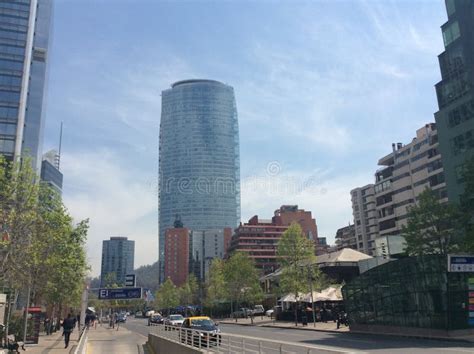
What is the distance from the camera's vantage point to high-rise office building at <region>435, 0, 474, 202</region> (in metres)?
52.9

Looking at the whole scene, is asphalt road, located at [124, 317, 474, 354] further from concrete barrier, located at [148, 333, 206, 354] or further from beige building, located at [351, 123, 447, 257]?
beige building, located at [351, 123, 447, 257]

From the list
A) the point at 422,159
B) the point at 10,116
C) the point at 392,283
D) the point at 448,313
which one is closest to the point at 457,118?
the point at 392,283

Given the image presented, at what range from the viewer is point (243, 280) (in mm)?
71812

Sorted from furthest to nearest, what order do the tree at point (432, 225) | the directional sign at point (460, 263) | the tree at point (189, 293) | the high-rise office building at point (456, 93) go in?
the tree at point (189, 293)
the high-rise office building at point (456, 93)
the tree at point (432, 225)
the directional sign at point (460, 263)

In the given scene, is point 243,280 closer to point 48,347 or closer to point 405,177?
point 48,347

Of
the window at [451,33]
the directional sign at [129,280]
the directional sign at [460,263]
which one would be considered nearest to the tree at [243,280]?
the directional sign at [129,280]

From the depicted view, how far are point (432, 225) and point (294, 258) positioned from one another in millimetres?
18591

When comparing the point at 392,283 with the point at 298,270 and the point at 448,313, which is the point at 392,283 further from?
the point at 298,270

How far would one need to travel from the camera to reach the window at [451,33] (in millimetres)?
55188

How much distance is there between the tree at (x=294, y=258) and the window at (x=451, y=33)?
2930 cm

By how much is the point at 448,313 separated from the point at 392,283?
5.05 m

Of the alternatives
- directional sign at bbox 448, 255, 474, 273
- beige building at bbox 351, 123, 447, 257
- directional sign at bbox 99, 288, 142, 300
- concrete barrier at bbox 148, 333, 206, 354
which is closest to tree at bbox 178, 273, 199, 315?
beige building at bbox 351, 123, 447, 257

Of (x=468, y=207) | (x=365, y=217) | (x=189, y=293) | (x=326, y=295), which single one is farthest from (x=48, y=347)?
(x=365, y=217)

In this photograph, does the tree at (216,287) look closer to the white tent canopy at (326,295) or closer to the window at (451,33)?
the white tent canopy at (326,295)
